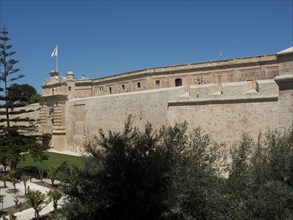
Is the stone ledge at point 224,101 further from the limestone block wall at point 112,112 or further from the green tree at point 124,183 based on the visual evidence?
the green tree at point 124,183

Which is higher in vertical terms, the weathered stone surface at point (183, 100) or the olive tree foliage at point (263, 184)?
the weathered stone surface at point (183, 100)

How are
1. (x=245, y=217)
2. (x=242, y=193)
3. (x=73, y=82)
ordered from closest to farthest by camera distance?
(x=245, y=217) → (x=242, y=193) → (x=73, y=82)

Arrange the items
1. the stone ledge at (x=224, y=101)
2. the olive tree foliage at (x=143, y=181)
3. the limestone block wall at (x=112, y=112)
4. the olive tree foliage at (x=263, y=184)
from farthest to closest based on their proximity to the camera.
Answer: the limestone block wall at (x=112, y=112) < the stone ledge at (x=224, y=101) < the olive tree foliage at (x=143, y=181) < the olive tree foliage at (x=263, y=184)

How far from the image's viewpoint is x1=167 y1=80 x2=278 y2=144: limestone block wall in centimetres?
1088

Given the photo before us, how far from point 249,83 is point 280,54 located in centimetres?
538

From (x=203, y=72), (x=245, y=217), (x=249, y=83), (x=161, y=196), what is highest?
(x=203, y=72)

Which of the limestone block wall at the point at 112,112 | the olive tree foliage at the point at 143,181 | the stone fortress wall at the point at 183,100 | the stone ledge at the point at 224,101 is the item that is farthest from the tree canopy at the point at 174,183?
the limestone block wall at the point at 112,112

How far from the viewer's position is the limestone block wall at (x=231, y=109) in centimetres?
1088

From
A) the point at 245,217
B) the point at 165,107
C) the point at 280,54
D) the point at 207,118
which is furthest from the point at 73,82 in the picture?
the point at 245,217

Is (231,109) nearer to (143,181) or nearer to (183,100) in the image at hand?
(183,100)

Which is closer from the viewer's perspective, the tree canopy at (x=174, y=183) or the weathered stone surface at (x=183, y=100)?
the tree canopy at (x=174, y=183)

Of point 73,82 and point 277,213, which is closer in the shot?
point 277,213

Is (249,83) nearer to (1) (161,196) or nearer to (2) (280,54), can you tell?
(2) (280,54)

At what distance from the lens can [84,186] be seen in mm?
5398
